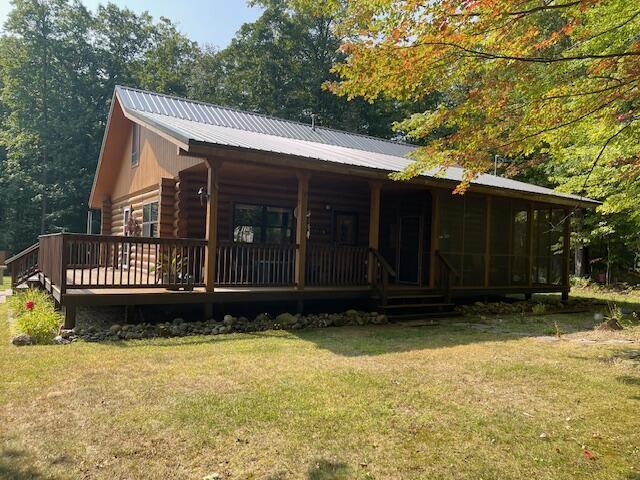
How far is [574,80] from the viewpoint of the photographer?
6.61 metres

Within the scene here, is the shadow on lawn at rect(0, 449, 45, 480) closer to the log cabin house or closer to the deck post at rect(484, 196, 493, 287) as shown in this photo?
the log cabin house

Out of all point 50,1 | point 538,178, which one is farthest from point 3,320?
point 50,1

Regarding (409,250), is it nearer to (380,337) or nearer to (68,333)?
(380,337)

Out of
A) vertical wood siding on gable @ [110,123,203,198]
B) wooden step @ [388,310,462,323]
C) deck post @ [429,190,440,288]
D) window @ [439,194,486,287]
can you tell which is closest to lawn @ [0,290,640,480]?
wooden step @ [388,310,462,323]

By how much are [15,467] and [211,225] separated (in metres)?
5.96

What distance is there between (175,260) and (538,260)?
36.3 ft

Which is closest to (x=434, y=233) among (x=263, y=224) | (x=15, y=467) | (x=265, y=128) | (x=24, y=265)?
(x=263, y=224)

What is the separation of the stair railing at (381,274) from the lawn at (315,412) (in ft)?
10.6

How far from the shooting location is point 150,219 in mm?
13914

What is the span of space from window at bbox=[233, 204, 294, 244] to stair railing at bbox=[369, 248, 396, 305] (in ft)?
9.86

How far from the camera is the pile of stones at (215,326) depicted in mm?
7930

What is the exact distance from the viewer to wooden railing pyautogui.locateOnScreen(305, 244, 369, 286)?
10.6 meters

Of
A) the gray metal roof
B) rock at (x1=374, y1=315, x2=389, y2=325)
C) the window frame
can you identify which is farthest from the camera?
the gray metal roof

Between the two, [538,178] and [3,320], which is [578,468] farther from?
[538,178]
